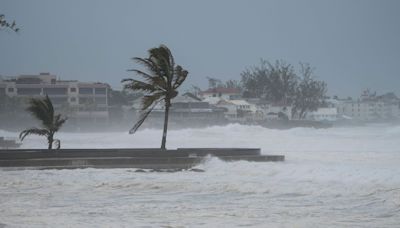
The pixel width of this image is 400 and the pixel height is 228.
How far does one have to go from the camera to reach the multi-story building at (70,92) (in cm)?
9825

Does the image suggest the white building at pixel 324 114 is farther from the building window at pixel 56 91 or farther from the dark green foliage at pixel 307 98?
the building window at pixel 56 91

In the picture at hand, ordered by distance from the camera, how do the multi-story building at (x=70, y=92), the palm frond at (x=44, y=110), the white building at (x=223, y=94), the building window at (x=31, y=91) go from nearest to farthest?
the palm frond at (x=44, y=110), the multi-story building at (x=70, y=92), the building window at (x=31, y=91), the white building at (x=223, y=94)

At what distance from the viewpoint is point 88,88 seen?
101312mm

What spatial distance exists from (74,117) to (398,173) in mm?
86187

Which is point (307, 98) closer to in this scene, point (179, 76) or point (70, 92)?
point (70, 92)

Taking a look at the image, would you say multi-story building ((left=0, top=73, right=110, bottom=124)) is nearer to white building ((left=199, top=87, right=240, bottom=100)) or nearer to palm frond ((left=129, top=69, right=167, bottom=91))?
white building ((left=199, top=87, right=240, bottom=100))

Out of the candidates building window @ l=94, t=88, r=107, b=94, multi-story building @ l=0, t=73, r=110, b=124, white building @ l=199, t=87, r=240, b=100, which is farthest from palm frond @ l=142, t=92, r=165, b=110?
white building @ l=199, t=87, r=240, b=100

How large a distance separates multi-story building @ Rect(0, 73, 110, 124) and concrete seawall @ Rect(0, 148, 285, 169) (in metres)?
76.8

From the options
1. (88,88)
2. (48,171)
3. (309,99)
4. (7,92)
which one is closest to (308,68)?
(309,99)

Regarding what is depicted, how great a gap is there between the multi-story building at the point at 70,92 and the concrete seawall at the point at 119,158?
76787mm

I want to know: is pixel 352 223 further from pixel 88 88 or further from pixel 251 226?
pixel 88 88

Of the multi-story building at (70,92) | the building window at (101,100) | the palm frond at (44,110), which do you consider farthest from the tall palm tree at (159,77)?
the building window at (101,100)

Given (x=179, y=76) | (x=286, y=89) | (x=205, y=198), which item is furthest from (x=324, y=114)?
(x=205, y=198)

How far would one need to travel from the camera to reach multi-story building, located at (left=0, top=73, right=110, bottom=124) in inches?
3868
